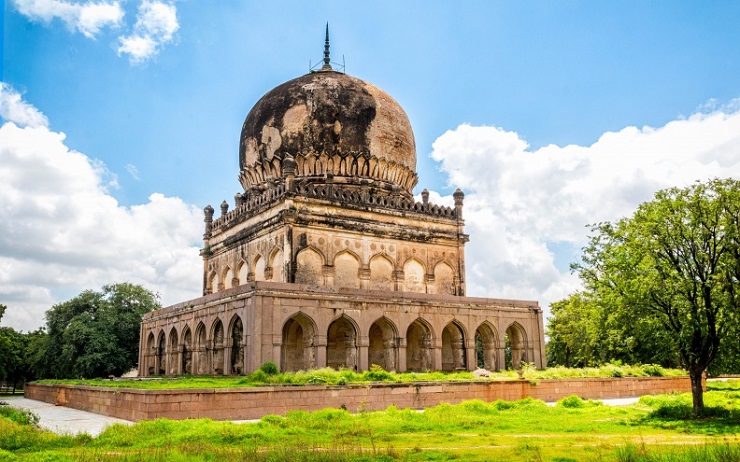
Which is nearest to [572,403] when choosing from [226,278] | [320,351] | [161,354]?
[320,351]

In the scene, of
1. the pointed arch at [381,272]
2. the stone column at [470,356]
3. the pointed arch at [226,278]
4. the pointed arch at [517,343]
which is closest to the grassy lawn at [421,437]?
the stone column at [470,356]

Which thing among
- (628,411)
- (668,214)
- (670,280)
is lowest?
(628,411)

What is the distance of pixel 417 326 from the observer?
78.2ft

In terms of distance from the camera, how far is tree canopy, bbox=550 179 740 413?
47.5 ft

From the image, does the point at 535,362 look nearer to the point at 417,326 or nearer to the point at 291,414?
the point at 417,326

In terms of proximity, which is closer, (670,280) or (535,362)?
(670,280)

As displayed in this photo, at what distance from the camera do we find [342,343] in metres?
22.7

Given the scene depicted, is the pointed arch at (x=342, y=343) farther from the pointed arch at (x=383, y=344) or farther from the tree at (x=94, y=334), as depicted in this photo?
the tree at (x=94, y=334)

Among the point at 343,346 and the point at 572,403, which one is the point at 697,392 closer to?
the point at 572,403

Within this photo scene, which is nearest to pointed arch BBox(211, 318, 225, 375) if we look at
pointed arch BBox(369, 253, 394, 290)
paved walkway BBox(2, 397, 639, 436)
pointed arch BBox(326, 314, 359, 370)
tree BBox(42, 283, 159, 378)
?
pointed arch BBox(326, 314, 359, 370)

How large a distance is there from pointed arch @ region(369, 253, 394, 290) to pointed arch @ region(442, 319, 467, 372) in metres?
2.76

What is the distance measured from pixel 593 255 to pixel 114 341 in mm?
24558

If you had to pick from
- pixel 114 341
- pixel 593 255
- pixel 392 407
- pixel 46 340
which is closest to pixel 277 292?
pixel 392 407

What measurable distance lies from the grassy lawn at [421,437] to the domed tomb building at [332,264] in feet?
20.9
